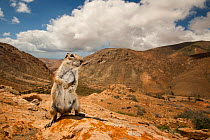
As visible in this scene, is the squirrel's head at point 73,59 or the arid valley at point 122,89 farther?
the squirrel's head at point 73,59

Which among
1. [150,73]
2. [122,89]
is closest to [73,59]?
[122,89]

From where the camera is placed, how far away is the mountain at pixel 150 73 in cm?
5441

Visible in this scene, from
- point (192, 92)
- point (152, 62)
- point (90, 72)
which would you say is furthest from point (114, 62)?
point (192, 92)

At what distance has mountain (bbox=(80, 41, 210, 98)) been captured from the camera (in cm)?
5441

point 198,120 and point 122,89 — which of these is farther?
point 122,89

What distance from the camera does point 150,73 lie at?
70250 mm

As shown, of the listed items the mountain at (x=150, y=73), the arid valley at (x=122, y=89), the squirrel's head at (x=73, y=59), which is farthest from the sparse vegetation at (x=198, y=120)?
the mountain at (x=150, y=73)

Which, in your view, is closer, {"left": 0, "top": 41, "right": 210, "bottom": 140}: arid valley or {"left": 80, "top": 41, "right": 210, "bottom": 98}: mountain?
{"left": 0, "top": 41, "right": 210, "bottom": 140}: arid valley

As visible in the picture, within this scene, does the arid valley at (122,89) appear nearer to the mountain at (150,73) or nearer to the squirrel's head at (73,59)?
the mountain at (150,73)

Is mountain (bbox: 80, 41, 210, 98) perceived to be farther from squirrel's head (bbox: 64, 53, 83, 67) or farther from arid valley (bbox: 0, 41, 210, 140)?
squirrel's head (bbox: 64, 53, 83, 67)

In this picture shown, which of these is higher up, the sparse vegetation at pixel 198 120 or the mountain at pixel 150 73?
the mountain at pixel 150 73

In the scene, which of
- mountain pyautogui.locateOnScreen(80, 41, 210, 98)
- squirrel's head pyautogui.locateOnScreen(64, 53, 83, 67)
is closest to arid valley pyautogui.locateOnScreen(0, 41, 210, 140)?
mountain pyautogui.locateOnScreen(80, 41, 210, 98)

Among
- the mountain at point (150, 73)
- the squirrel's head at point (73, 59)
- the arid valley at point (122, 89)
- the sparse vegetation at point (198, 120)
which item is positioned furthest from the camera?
the mountain at point (150, 73)

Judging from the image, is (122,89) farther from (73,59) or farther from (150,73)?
(150,73)
